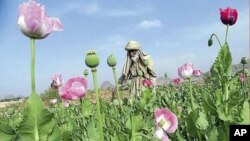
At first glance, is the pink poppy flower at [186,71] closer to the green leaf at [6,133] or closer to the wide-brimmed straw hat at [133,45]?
the green leaf at [6,133]

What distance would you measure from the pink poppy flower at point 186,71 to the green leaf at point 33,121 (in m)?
1.53

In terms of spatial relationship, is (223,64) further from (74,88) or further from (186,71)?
(186,71)

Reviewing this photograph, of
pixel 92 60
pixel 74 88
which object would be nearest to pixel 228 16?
pixel 74 88

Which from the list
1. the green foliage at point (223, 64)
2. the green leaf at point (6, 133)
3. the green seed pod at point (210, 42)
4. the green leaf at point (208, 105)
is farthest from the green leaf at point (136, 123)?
the green seed pod at point (210, 42)

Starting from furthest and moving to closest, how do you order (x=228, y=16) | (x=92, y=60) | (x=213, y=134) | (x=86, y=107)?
(x=86, y=107) < (x=228, y=16) < (x=213, y=134) < (x=92, y=60)

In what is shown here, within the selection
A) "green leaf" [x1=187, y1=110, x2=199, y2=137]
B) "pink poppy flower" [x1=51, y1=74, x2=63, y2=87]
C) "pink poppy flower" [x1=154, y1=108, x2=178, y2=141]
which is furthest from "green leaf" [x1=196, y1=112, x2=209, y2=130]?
"pink poppy flower" [x1=51, y1=74, x2=63, y2=87]

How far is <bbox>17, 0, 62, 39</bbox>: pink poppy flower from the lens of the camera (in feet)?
4.95

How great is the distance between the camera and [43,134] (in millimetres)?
1527

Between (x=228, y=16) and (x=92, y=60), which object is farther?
(x=228, y=16)

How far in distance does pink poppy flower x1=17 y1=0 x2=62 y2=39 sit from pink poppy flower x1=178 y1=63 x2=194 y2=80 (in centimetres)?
148

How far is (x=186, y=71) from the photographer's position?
9.64 feet

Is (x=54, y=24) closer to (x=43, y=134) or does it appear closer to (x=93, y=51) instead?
(x=93, y=51)

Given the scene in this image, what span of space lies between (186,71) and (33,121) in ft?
5.38

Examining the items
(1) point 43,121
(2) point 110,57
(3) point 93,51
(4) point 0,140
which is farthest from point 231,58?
(4) point 0,140
